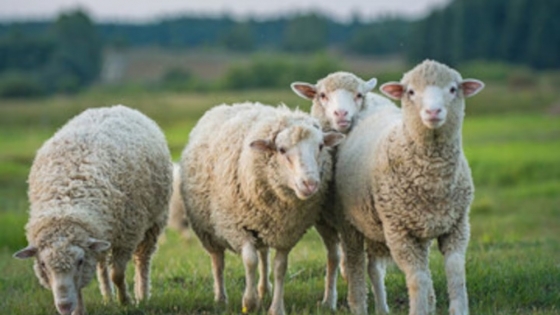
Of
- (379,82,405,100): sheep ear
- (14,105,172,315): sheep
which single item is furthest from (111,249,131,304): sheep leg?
(379,82,405,100): sheep ear

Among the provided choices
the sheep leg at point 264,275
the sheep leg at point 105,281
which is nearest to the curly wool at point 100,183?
the sheep leg at point 105,281

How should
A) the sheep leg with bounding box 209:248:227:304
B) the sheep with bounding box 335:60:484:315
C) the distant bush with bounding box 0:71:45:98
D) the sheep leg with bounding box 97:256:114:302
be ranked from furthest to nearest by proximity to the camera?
the distant bush with bounding box 0:71:45:98, the sheep leg with bounding box 97:256:114:302, the sheep leg with bounding box 209:248:227:304, the sheep with bounding box 335:60:484:315

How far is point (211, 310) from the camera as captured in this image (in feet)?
27.4

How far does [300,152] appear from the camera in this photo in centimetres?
752

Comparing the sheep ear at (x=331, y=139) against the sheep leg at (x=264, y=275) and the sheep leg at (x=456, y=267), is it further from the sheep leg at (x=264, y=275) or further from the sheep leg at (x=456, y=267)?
the sheep leg at (x=264, y=275)

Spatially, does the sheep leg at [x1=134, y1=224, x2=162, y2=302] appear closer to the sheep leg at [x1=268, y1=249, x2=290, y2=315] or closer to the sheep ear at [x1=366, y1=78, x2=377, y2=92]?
the sheep leg at [x1=268, y1=249, x2=290, y2=315]

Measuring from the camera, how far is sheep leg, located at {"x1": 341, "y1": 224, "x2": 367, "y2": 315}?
8.17 meters

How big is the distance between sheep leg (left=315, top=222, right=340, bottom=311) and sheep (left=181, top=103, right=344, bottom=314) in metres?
0.58

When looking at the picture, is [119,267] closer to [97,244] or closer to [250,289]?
[97,244]

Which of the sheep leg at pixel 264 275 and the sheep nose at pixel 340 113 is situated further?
the sheep leg at pixel 264 275

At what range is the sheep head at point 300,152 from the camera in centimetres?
734

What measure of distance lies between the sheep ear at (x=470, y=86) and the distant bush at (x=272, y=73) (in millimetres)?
80463

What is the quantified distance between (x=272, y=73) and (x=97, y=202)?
8792 cm

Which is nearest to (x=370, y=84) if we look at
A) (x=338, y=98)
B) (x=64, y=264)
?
(x=338, y=98)
